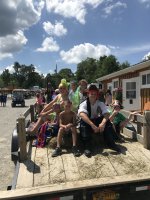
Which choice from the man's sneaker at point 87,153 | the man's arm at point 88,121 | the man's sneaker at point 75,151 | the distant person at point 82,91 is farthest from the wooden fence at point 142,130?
the distant person at point 82,91

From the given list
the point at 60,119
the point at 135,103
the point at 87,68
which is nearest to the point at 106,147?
the point at 60,119

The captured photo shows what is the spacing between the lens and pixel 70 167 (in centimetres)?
411

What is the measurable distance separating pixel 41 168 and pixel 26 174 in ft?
0.88

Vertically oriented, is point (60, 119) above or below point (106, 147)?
above

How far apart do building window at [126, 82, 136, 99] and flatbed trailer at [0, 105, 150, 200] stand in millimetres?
12038

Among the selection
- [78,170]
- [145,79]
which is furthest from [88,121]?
[145,79]

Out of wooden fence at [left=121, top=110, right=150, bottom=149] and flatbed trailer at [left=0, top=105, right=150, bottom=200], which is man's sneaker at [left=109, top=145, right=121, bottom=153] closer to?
flatbed trailer at [left=0, top=105, right=150, bottom=200]

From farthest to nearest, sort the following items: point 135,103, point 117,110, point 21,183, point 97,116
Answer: point 135,103 < point 117,110 < point 97,116 < point 21,183

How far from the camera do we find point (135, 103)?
57.1ft

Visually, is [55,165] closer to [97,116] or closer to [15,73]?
[97,116]

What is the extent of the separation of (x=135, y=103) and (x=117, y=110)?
1145 centimetres

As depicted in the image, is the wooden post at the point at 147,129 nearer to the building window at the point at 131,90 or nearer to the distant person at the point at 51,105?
the distant person at the point at 51,105

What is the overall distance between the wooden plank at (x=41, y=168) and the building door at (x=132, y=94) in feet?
40.2

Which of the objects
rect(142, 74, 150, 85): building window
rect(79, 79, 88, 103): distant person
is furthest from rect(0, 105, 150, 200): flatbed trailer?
rect(142, 74, 150, 85): building window
